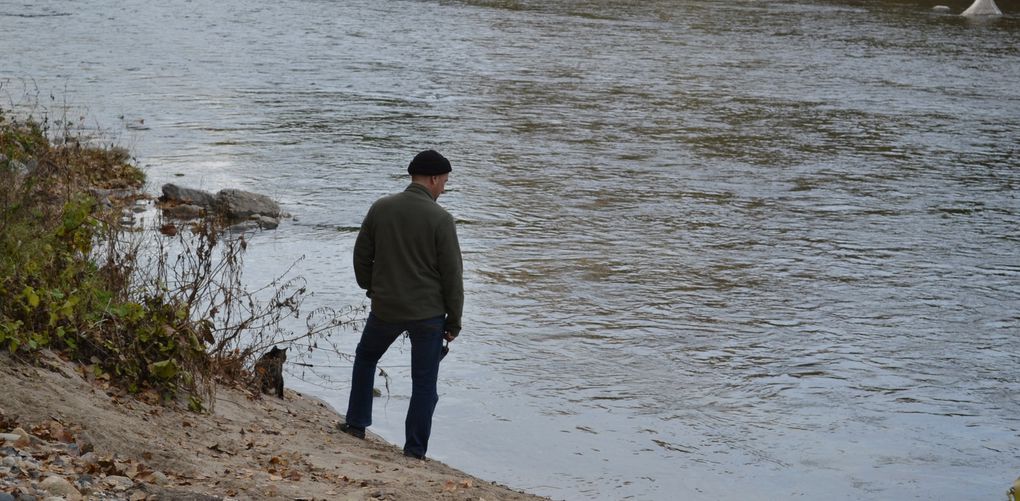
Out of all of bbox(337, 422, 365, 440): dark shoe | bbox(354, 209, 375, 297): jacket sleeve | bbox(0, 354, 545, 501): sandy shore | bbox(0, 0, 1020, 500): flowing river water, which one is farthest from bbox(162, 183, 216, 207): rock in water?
bbox(354, 209, 375, 297): jacket sleeve

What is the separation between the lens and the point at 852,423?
941 centimetres

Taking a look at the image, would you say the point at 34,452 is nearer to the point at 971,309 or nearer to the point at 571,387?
the point at 571,387

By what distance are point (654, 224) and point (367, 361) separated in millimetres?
8107

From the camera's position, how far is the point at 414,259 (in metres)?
7.50

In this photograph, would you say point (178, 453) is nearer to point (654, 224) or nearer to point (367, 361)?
point (367, 361)

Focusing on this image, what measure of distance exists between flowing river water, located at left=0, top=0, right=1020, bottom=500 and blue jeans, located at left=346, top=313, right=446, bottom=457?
67 cm

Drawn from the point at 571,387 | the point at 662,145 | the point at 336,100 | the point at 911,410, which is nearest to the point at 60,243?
the point at 571,387

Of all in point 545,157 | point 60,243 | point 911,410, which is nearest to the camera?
point 60,243

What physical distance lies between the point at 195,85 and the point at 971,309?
1659cm

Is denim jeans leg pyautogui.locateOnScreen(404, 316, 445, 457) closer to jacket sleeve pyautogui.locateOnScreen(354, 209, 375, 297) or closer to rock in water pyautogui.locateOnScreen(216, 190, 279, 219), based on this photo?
jacket sleeve pyautogui.locateOnScreen(354, 209, 375, 297)

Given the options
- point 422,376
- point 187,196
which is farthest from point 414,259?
point 187,196

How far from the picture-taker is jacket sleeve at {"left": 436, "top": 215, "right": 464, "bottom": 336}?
743 cm

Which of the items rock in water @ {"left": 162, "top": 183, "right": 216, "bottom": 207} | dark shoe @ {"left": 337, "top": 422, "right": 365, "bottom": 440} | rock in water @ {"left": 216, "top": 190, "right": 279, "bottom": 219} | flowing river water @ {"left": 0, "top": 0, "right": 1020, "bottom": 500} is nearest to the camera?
dark shoe @ {"left": 337, "top": 422, "right": 365, "bottom": 440}

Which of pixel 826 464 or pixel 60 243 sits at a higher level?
pixel 60 243
